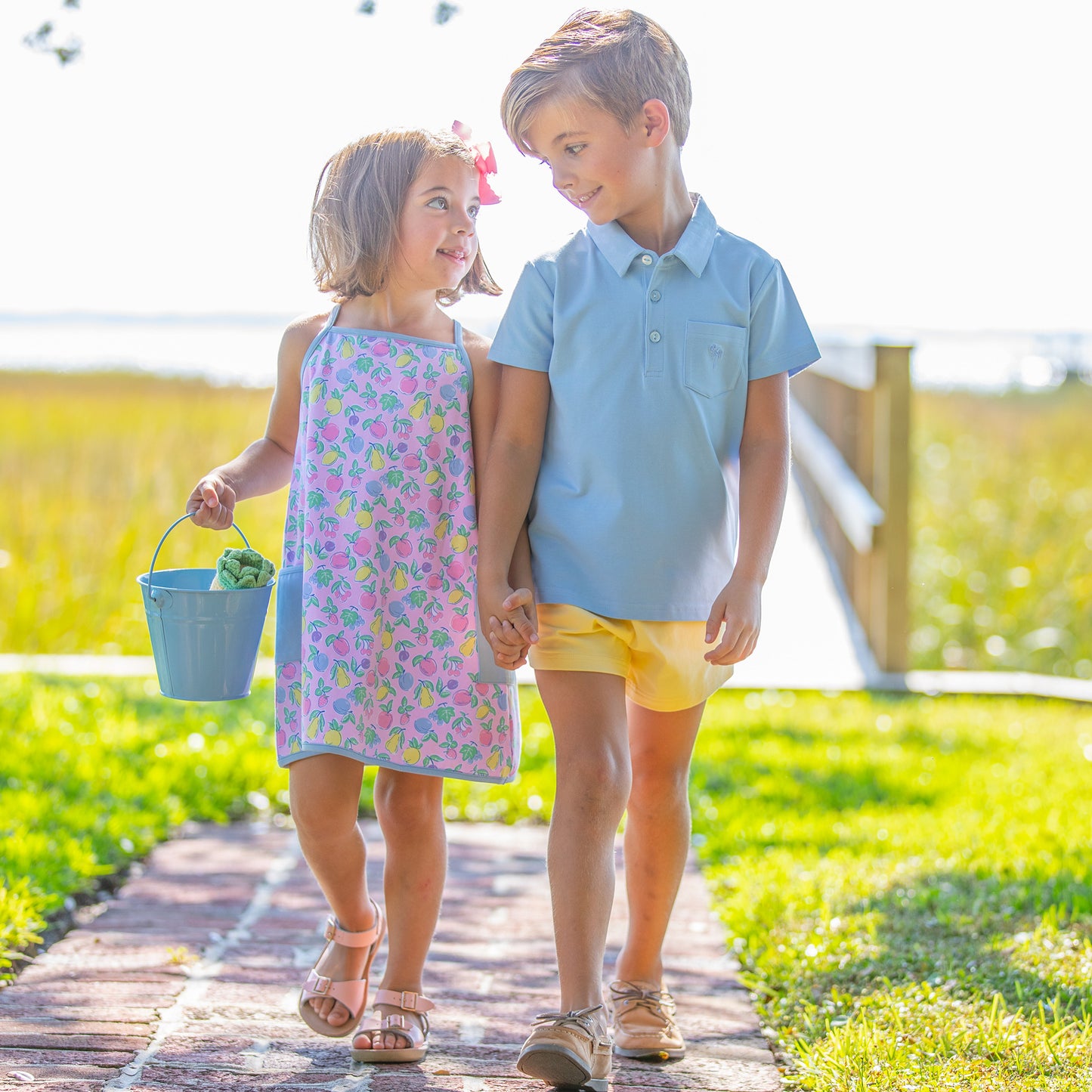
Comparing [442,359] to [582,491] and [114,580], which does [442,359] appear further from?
[114,580]

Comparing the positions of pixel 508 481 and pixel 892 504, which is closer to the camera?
pixel 508 481

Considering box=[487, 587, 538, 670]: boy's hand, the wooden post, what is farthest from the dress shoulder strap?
the wooden post

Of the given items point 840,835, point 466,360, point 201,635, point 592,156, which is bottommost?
point 840,835

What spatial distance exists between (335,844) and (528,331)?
99 centimetres

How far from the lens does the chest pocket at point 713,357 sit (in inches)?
98.6

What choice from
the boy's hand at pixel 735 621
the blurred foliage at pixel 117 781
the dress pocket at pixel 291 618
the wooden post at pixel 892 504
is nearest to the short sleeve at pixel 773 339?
the boy's hand at pixel 735 621

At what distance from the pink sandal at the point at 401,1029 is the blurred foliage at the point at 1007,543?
4549 mm

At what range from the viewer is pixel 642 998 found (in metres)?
2.63

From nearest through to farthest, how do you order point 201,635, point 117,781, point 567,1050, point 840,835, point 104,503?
point 567,1050 → point 201,635 → point 840,835 → point 117,781 → point 104,503

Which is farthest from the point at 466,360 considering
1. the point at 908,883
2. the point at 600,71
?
the point at 908,883

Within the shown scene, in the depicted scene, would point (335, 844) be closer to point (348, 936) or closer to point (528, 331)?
point (348, 936)

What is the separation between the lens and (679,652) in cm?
252

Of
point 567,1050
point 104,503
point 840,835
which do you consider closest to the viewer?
point 567,1050

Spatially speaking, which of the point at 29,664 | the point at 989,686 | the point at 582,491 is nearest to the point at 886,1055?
the point at 582,491
